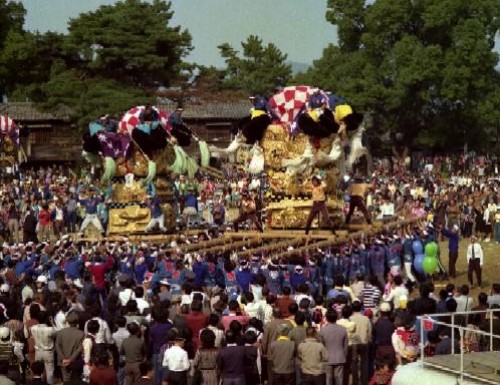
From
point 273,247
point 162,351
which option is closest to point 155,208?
point 273,247

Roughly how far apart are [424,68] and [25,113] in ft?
58.7

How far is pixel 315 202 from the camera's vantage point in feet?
91.1

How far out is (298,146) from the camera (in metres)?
29.6

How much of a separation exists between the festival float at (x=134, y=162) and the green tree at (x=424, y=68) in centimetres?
2284

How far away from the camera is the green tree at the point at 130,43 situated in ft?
177

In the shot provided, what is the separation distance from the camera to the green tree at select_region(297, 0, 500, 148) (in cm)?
5256

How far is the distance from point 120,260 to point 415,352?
8471 mm

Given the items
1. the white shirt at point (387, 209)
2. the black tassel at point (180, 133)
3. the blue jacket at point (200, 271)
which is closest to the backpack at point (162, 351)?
the blue jacket at point (200, 271)

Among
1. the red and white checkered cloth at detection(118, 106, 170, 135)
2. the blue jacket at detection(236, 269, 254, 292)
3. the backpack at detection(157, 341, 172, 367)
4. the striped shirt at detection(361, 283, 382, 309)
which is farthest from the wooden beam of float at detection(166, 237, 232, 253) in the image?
the backpack at detection(157, 341, 172, 367)

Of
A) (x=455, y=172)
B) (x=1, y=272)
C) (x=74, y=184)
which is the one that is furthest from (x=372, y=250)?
(x=455, y=172)

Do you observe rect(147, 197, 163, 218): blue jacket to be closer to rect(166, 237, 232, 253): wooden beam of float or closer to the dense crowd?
rect(166, 237, 232, 253): wooden beam of float

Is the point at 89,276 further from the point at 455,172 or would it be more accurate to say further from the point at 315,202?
the point at 455,172

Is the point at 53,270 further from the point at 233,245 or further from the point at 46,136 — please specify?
the point at 46,136

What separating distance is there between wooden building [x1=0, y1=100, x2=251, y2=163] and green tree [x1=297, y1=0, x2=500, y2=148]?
5411 millimetres
